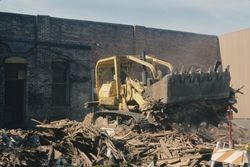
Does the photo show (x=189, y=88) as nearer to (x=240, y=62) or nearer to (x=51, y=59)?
(x=51, y=59)

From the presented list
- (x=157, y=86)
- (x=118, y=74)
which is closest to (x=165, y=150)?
(x=157, y=86)

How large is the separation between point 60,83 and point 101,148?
1112cm

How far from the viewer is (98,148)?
38.9 ft

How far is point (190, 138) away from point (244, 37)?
16.9 meters

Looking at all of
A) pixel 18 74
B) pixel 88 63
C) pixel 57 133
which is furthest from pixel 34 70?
pixel 57 133

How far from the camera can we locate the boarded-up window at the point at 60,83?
875 inches

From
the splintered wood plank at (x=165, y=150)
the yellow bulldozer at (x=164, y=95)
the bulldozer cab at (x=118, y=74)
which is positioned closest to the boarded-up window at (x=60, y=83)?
the bulldozer cab at (x=118, y=74)

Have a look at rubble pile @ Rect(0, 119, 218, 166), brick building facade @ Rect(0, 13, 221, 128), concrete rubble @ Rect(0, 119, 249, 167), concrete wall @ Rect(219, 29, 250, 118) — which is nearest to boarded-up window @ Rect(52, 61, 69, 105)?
brick building facade @ Rect(0, 13, 221, 128)

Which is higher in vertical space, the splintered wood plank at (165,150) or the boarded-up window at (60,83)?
the boarded-up window at (60,83)

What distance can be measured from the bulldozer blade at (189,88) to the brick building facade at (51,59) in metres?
8.88

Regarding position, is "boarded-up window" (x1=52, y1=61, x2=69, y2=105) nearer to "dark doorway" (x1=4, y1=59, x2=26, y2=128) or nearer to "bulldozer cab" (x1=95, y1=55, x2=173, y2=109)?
"dark doorway" (x1=4, y1=59, x2=26, y2=128)

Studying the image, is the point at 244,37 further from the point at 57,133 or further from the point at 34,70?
the point at 57,133

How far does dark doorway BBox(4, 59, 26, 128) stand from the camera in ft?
67.9

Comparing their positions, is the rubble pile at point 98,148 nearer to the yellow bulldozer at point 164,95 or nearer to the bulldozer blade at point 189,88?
the yellow bulldozer at point 164,95
